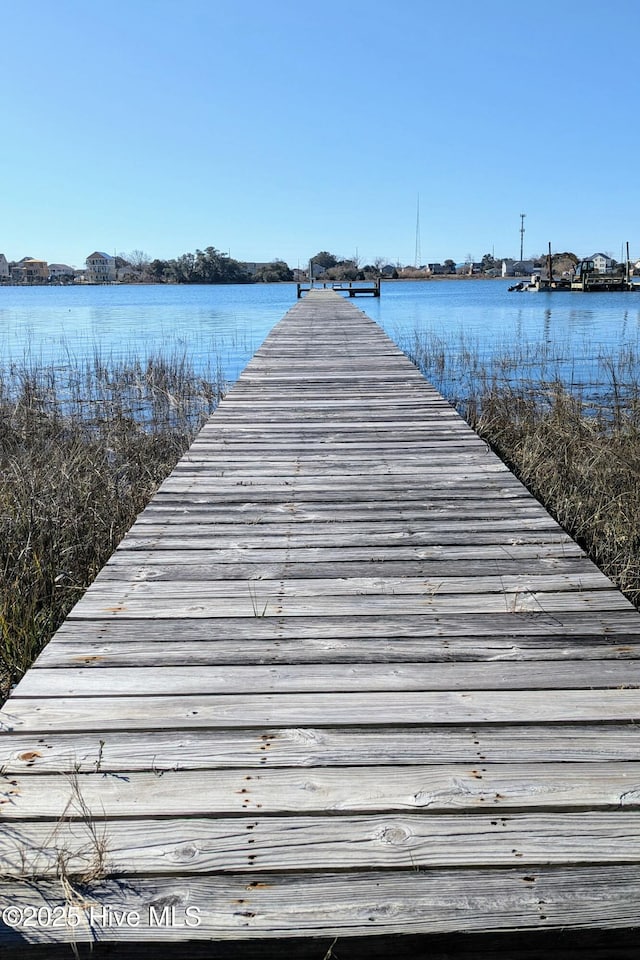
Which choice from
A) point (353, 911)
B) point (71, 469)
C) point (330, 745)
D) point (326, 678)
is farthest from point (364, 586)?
point (71, 469)

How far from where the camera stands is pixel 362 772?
171cm

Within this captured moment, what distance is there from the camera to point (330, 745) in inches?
71.1

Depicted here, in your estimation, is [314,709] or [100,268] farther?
[100,268]

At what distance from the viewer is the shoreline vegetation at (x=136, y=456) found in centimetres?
373

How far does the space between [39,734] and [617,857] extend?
1.33 metres

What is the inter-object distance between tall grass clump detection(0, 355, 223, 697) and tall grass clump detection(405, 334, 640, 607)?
2.65 metres

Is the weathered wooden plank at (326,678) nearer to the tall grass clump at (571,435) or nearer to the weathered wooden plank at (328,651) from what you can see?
the weathered wooden plank at (328,651)

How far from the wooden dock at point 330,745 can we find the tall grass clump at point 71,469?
64cm

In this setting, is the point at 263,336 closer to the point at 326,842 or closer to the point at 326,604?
the point at 326,604

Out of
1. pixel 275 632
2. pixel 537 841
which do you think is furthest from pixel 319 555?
pixel 537 841

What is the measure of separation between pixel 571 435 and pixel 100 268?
135516 millimetres

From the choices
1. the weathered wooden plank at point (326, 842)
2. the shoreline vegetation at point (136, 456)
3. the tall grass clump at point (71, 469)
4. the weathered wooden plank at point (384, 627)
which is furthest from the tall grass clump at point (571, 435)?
the tall grass clump at point (71, 469)

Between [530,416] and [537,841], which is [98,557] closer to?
[537,841]

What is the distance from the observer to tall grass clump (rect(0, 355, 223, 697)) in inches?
138
